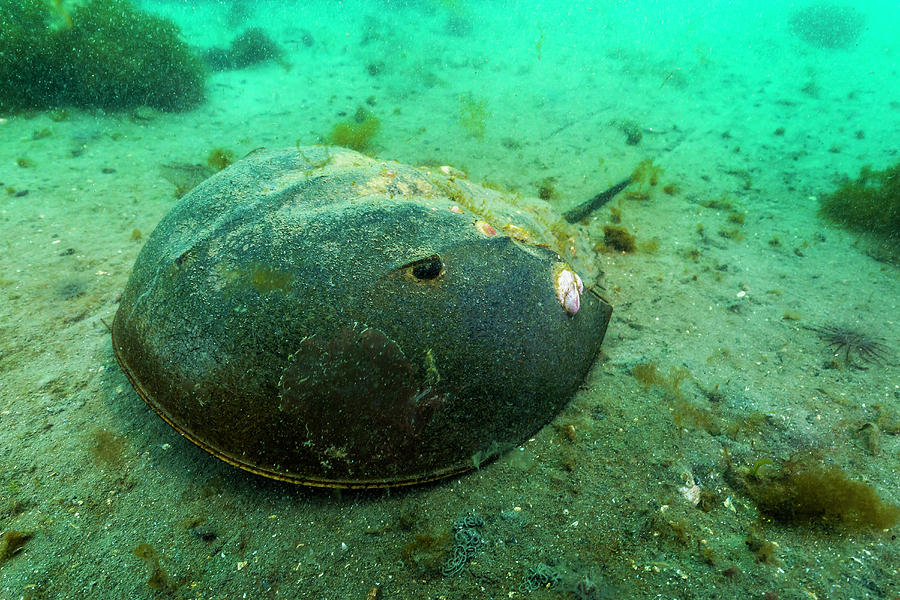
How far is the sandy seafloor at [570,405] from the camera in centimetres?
225

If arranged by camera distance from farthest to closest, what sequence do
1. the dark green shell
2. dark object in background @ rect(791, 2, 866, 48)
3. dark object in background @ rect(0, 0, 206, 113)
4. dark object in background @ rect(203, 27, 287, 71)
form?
dark object in background @ rect(791, 2, 866, 48), dark object in background @ rect(203, 27, 287, 71), dark object in background @ rect(0, 0, 206, 113), the dark green shell

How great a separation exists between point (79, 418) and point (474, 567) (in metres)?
3.17

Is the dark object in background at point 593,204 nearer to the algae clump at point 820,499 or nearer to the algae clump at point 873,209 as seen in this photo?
the algae clump at point 873,209

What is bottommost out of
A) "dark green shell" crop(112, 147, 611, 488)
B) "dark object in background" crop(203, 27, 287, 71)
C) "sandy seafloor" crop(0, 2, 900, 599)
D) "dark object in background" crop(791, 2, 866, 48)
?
"sandy seafloor" crop(0, 2, 900, 599)

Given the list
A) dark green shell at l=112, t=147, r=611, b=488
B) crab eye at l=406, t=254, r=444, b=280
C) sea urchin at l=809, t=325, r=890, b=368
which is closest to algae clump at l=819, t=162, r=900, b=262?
sea urchin at l=809, t=325, r=890, b=368

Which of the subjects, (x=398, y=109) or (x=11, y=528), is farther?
(x=398, y=109)

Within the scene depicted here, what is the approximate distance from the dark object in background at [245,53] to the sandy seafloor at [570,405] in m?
3.17

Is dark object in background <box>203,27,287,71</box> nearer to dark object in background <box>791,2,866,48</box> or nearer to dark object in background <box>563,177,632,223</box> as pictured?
dark object in background <box>563,177,632,223</box>

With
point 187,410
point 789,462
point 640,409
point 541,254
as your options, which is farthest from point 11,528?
point 789,462

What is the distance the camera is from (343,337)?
2.17 m

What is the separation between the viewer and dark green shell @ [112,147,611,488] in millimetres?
2186

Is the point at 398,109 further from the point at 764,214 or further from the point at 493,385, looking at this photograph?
the point at 493,385

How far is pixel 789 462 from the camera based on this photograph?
8.92ft

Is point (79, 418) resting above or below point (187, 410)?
below
